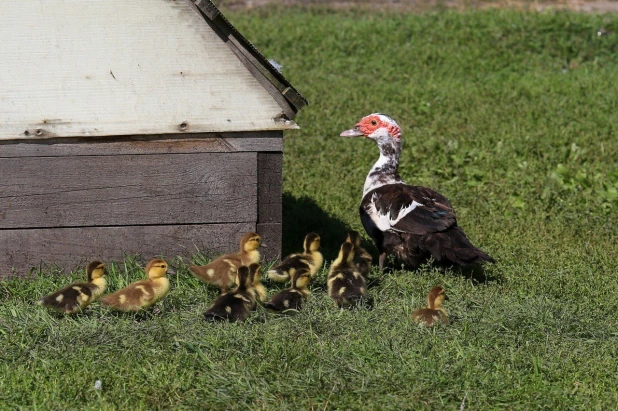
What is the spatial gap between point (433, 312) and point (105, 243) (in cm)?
238

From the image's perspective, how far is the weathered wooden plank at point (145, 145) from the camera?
6629mm

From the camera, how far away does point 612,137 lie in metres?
10.7

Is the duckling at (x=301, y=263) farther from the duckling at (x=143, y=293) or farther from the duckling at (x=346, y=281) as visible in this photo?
the duckling at (x=143, y=293)

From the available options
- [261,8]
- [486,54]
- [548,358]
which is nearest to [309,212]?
[548,358]

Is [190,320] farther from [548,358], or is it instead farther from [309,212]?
[309,212]

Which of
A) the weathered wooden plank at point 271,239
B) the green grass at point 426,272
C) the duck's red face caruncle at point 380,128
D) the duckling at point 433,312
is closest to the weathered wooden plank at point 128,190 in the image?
the weathered wooden plank at point 271,239

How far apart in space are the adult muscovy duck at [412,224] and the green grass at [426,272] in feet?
0.67

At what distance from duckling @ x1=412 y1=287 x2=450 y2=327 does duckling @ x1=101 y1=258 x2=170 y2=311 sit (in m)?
1.62

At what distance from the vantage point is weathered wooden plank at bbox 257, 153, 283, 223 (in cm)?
687

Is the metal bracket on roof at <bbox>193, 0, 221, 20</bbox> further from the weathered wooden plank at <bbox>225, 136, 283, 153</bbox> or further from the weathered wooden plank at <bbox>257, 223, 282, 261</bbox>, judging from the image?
the weathered wooden plank at <bbox>257, 223, 282, 261</bbox>

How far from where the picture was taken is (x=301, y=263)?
21.7 ft

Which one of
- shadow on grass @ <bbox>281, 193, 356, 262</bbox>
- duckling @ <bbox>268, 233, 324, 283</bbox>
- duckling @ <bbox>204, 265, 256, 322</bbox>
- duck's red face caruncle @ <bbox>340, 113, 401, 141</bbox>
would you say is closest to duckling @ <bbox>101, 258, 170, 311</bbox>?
duckling @ <bbox>204, 265, 256, 322</bbox>

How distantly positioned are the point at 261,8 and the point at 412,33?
8.48 ft

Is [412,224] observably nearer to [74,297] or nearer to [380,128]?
[380,128]
